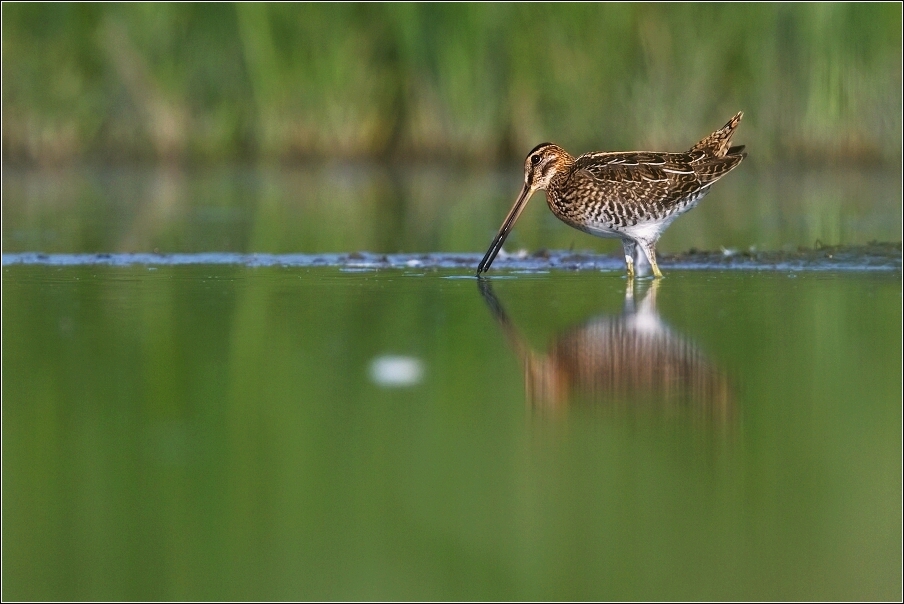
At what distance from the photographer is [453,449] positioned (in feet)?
17.3

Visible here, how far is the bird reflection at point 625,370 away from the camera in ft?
19.6

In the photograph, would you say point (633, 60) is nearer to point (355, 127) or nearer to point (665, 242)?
point (355, 127)

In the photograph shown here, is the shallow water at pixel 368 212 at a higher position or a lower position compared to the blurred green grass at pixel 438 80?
lower

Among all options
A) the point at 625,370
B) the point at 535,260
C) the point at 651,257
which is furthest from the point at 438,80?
the point at 625,370

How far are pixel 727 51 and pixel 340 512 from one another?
48.0ft

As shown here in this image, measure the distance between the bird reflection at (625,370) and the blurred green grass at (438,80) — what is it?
10486mm

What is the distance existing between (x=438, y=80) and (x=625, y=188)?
10.3 meters

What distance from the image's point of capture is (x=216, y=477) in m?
4.95

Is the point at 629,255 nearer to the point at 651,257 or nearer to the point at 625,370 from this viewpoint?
the point at 651,257

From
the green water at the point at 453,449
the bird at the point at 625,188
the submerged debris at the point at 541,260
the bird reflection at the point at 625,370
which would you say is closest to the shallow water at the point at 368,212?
the submerged debris at the point at 541,260

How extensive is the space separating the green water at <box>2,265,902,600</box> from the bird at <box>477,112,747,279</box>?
A: 1162 millimetres

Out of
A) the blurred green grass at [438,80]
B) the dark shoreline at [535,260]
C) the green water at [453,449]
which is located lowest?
the green water at [453,449]

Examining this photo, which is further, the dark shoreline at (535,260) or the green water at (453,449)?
the dark shoreline at (535,260)

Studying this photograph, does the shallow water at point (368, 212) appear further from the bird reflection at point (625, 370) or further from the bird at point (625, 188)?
the bird reflection at point (625, 370)
